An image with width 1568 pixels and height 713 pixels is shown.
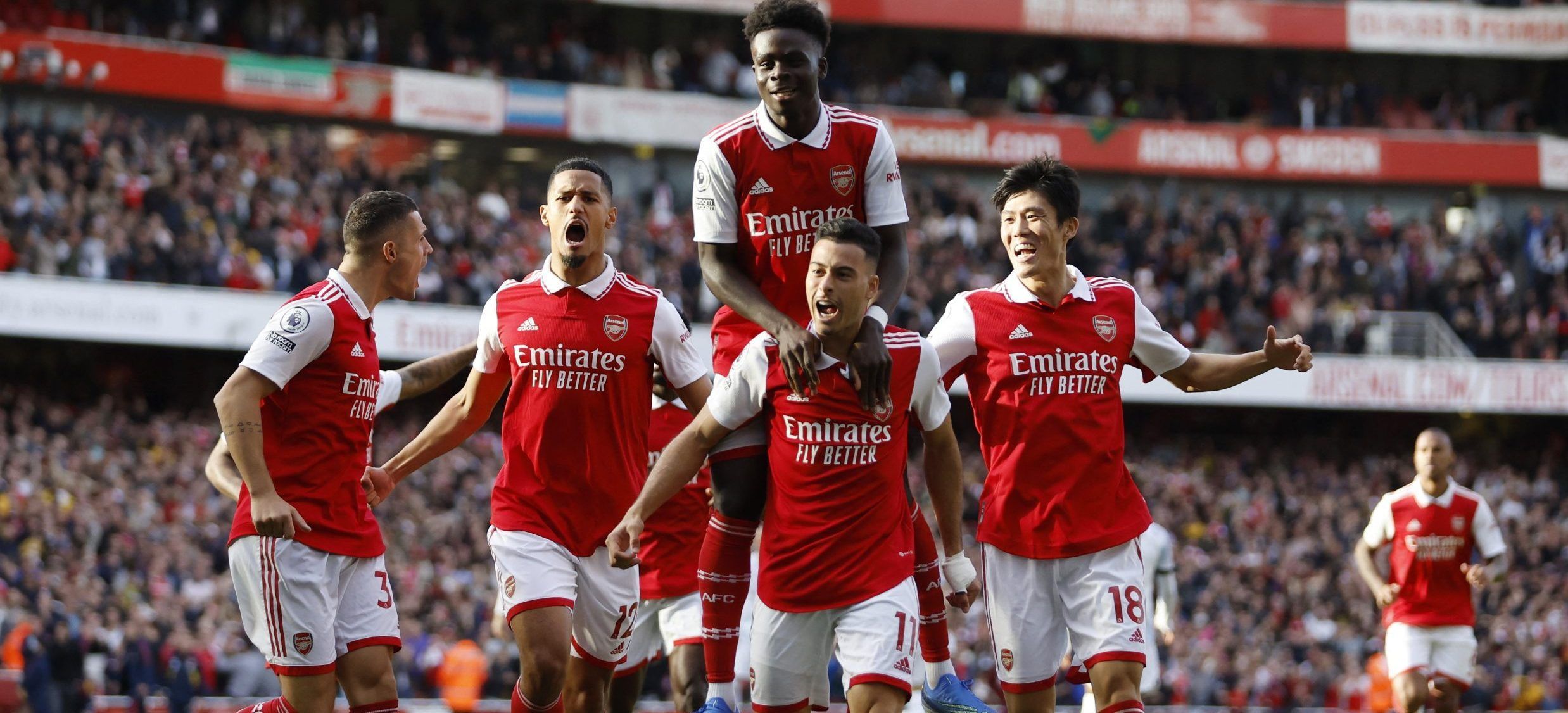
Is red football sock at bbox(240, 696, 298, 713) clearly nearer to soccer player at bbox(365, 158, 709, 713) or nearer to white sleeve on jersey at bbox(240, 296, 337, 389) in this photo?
soccer player at bbox(365, 158, 709, 713)

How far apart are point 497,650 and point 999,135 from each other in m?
18.7

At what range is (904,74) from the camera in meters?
35.9

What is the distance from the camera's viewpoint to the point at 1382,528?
12281 millimetres

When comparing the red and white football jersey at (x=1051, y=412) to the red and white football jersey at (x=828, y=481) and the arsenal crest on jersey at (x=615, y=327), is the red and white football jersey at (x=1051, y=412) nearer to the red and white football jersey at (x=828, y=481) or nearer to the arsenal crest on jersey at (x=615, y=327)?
the red and white football jersey at (x=828, y=481)

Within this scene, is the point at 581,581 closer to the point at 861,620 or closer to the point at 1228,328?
the point at 861,620

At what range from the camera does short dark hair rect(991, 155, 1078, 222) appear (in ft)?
23.4

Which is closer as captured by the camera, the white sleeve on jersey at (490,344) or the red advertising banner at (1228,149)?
the white sleeve on jersey at (490,344)

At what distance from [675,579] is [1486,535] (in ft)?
20.9

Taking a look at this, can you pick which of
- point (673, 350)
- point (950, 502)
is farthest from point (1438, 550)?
point (673, 350)

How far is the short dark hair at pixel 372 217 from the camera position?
722cm

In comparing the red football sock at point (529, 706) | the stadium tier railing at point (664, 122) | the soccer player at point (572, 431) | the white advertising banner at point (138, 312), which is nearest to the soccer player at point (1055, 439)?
the soccer player at point (572, 431)

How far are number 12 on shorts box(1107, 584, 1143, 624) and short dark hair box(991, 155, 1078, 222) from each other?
5.28ft

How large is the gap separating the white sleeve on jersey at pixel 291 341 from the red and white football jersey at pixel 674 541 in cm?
243

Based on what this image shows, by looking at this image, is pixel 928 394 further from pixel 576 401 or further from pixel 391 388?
pixel 391 388
